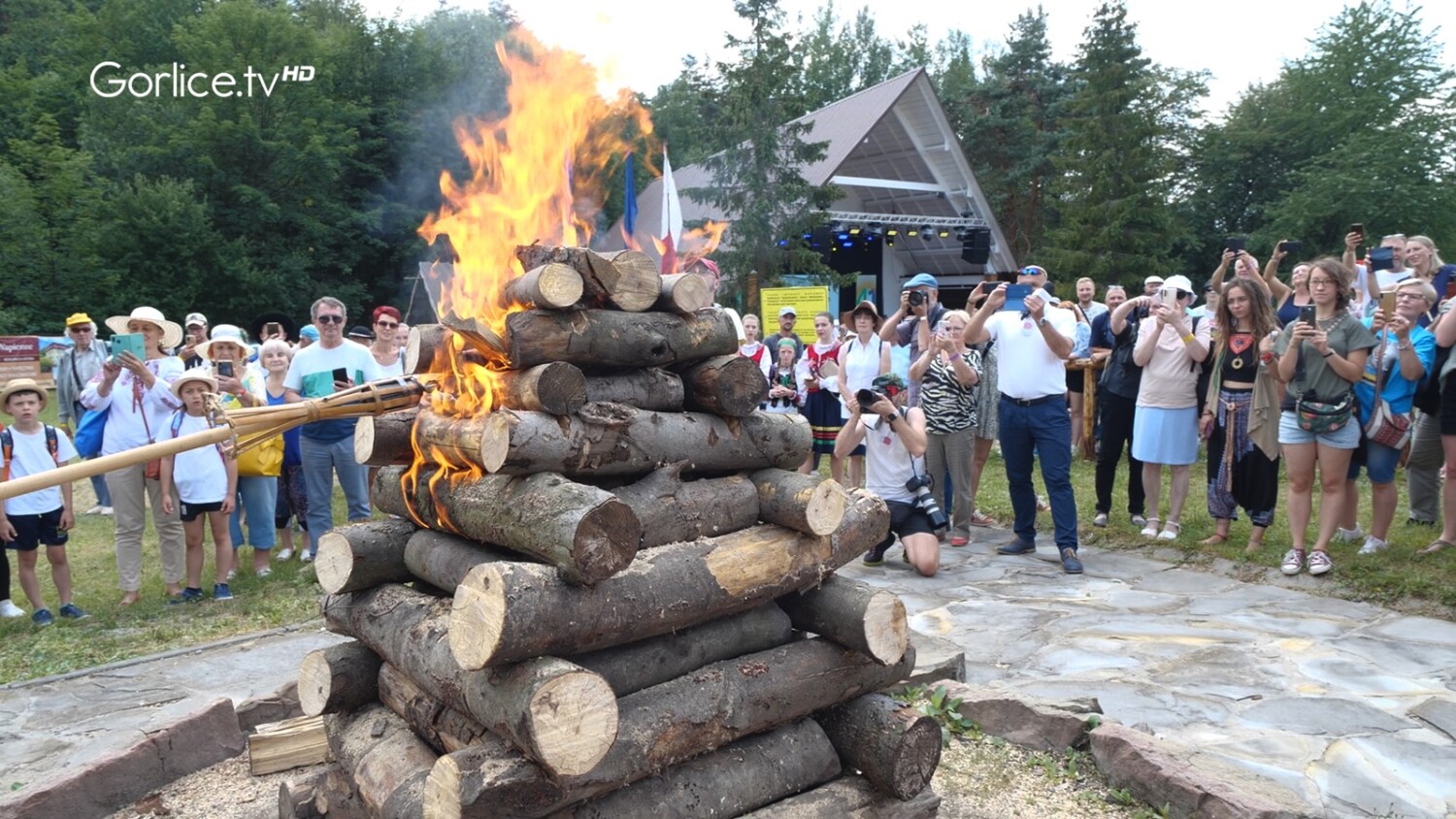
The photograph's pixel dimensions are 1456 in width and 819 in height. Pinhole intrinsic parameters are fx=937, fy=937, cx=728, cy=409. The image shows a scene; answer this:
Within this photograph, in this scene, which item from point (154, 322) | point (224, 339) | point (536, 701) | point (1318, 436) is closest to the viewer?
point (536, 701)

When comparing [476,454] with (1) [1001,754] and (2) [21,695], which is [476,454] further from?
(2) [21,695]

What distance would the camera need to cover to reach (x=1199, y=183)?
38.8 meters

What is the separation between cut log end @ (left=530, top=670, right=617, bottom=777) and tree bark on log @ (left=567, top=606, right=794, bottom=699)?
0.69ft

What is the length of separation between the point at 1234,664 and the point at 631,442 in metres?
3.95

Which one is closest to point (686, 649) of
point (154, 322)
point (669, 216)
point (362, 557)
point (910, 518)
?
point (362, 557)

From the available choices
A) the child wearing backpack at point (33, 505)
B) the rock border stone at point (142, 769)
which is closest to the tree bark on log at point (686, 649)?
the rock border stone at point (142, 769)

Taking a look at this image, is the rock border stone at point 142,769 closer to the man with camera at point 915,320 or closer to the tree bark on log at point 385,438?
the tree bark on log at point 385,438

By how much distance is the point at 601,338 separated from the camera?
3.57 m

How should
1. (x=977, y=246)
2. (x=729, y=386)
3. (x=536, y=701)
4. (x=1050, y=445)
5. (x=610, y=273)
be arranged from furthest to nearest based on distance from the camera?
(x=977, y=246)
(x=1050, y=445)
(x=729, y=386)
(x=610, y=273)
(x=536, y=701)

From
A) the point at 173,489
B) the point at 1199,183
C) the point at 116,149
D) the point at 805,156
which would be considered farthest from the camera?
the point at 1199,183

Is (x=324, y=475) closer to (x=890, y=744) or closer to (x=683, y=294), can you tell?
(x=683, y=294)

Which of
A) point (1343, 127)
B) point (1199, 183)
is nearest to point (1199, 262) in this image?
point (1199, 183)

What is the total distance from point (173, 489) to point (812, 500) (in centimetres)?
640

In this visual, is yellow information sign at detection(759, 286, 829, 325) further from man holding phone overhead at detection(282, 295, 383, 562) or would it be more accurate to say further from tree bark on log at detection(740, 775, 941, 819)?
tree bark on log at detection(740, 775, 941, 819)
